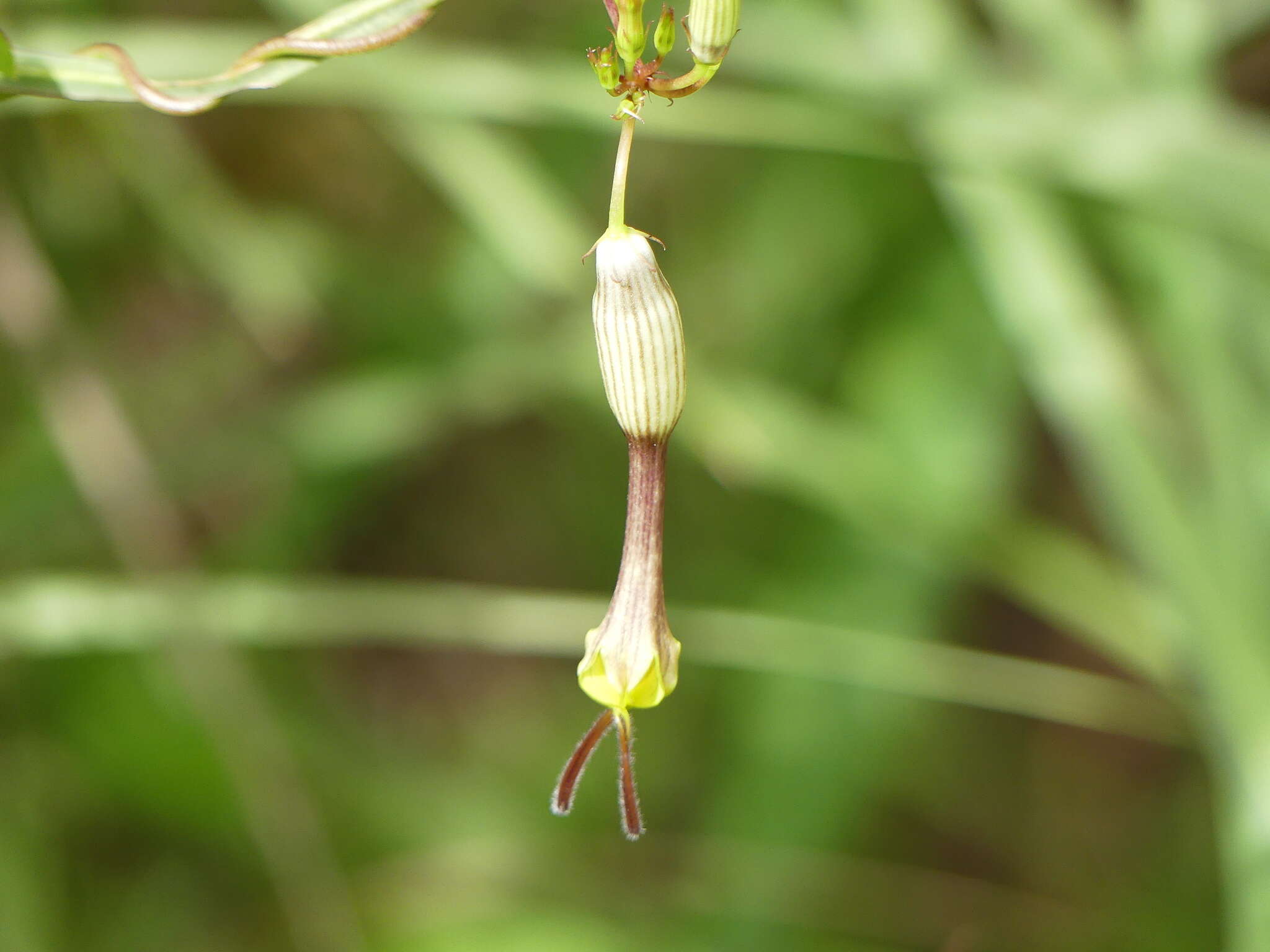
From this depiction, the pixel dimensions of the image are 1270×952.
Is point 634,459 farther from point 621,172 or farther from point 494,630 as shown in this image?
point 494,630

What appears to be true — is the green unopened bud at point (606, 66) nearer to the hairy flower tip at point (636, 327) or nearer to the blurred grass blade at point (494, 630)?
the hairy flower tip at point (636, 327)

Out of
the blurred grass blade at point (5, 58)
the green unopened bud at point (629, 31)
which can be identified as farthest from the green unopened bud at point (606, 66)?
the blurred grass blade at point (5, 58)

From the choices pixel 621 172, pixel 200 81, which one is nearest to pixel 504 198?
pixel 200 81

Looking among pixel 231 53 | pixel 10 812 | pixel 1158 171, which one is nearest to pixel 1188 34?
pixel 1158 171

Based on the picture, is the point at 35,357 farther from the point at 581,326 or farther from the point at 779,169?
the point at 779,169

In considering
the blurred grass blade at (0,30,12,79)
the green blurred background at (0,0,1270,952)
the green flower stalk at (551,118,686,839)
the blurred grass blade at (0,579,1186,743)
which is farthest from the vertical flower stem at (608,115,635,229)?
the blurred grass blade at (0,579,1186,743)
